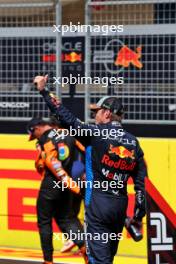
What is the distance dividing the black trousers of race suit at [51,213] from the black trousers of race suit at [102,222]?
79.3 inches

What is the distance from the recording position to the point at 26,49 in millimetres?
10039

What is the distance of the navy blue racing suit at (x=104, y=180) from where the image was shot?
5.95 meters

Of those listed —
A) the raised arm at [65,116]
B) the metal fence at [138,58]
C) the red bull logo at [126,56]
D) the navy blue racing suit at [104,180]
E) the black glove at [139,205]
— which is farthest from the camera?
the red bull logo at [126,56]

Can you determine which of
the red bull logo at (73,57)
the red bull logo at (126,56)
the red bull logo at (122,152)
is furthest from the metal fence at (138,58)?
the red bull logo at (122,152)

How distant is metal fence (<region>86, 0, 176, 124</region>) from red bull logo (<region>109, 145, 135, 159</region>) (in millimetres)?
3162

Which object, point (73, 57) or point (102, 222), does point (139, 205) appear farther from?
point (73, 57)

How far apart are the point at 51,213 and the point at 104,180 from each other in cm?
226

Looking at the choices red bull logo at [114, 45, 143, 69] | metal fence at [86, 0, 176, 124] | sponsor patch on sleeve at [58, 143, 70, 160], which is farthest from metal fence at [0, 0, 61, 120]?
sponsor patch on sleeve at [58, 143, 70, 160]

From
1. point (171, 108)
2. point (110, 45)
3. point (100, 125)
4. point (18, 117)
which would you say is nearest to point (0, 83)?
point (18, 117)

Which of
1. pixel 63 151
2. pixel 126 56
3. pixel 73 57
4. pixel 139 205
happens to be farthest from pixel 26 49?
pixel 139 205

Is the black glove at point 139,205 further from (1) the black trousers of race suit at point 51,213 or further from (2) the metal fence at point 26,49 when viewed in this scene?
(2) the metal fence at point 26,49

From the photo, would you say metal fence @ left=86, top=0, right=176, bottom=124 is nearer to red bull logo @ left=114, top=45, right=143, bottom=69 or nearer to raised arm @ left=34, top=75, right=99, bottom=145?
red bull logo @ left=114, top=45, right=143, bottom=69

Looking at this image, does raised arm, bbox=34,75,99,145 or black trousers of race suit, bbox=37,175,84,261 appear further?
black trousers of race suit, bbox=37,175,84,261

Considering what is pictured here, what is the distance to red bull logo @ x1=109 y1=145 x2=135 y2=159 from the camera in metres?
5.99
